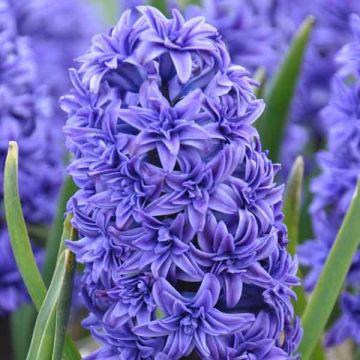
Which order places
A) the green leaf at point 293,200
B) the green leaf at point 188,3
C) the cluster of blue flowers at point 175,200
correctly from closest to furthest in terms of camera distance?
the cluster of blue flowers at point 175,200 < the green leaf at point 293,200 < the green leaf at point 188,3

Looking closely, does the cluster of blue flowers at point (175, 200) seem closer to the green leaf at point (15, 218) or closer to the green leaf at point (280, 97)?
the green leaf at point (15, 218)

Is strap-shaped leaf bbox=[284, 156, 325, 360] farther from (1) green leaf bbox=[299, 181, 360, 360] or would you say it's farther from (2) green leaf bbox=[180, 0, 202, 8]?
(2) green leaf bbox=[180, 0, 202, 8]

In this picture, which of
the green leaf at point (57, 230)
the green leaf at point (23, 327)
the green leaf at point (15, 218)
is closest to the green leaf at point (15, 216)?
the green leaf at point (15, 218)

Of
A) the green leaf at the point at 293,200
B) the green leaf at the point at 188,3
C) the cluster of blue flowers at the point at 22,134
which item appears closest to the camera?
the green leaf at the point at 293,200

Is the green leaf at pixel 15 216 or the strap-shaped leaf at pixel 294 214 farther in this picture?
the strap-shaped leaf at pixel 294 214

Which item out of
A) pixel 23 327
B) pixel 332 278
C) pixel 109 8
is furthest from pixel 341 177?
pixel 109 8
